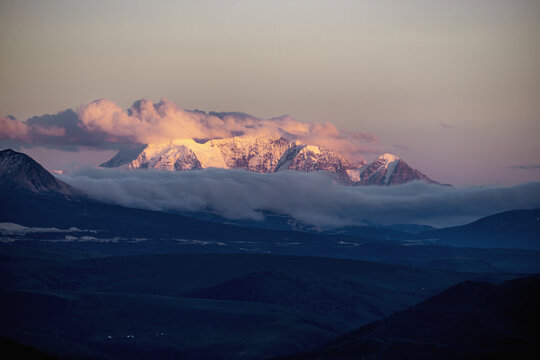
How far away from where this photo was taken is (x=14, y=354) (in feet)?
624

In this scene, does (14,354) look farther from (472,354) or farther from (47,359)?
(472,354)

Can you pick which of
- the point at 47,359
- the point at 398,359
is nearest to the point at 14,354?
the point at 47,359

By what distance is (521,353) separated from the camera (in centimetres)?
19700

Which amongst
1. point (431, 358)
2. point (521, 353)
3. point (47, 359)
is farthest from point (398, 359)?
point (47, 359)

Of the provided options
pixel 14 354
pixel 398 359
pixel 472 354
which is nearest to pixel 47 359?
pixel 14 354

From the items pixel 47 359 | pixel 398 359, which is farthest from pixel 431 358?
pixel 47 359

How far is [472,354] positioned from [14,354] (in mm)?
93408

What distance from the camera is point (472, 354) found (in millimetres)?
199500

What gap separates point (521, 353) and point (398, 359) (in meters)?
25.2

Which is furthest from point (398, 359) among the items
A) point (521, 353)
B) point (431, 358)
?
point (521, 353)

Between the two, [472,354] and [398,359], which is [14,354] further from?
[472,354]

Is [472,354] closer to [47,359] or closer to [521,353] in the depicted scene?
[521,353]

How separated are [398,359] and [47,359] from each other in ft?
234

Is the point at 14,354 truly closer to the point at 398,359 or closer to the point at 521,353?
the point at 398,359
